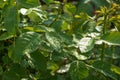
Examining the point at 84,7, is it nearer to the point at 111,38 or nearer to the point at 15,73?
the point at 111,38

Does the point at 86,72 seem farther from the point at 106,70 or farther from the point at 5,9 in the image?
the point at 5,9

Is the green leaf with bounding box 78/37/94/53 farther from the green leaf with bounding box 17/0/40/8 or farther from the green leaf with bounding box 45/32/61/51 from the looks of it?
the green leaf with bounding box 17/0/40/8

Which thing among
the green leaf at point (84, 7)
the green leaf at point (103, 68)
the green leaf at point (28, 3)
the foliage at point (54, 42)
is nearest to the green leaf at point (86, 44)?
the foliage at point (54, 42)

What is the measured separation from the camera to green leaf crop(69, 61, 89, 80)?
1334 mm

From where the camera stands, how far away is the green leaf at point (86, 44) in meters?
1.31

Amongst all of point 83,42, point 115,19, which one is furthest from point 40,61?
point 115,19

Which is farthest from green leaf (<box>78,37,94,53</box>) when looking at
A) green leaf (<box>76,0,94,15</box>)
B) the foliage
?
green leaf (<box>76,0,94,15</box>)

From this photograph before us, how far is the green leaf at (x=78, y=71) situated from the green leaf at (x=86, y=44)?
3.0 inches

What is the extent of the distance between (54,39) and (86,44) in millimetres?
135

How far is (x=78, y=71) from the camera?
4.41 feet

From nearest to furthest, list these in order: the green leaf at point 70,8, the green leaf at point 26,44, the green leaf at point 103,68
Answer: the green leaf at point 26,44
the green leaf at point 103,68
the green leaf at point 70,8

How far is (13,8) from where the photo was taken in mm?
1308

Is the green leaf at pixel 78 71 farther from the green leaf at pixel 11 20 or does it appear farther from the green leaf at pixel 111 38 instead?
the green leaf at pixel 11 20

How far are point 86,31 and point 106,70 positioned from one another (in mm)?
224
